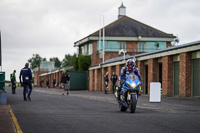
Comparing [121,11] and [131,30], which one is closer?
[131,30]

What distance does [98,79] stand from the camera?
56.9 m

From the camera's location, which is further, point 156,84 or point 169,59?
point 169,59

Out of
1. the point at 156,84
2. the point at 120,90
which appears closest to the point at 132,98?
the point at 120,90

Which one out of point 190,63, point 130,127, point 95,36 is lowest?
point 130,127

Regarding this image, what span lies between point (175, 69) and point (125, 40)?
121 ft

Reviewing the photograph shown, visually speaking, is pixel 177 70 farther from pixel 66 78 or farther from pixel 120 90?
pixel 120 90

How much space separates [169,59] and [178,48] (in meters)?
2.29

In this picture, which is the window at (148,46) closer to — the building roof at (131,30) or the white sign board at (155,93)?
the building roof at (131,30)

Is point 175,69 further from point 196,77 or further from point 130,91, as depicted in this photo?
point 130,91

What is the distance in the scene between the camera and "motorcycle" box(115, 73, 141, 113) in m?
13.7

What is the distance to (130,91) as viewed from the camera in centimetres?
1398

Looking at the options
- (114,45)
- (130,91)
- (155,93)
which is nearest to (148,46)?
(114,45)

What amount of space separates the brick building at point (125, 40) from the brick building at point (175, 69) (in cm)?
2813

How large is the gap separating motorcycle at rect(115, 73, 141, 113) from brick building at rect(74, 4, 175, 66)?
51.7 metres
